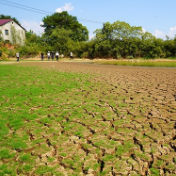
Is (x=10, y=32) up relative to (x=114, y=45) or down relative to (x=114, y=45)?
up

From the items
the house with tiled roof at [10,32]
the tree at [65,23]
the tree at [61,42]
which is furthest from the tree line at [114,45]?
the tree at [65,23]

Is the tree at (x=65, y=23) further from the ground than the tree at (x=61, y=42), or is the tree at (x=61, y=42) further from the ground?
the tree at (x=65, y=23)

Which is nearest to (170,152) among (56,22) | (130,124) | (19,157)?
(130,124)

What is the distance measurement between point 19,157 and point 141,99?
3791 mm

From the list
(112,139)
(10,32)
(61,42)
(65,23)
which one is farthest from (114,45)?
(112,139)

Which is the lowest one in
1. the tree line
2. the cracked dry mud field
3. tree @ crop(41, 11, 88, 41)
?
the cracked dry mud field

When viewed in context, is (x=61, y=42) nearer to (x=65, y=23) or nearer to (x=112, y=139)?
(x=65, y=23)

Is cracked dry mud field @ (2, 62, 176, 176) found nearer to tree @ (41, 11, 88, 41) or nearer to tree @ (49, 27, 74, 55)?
tree @ (49, 27, 74, 55)

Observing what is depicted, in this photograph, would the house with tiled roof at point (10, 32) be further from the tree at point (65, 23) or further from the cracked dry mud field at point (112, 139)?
the cracked dry mud field at point (112, 139)

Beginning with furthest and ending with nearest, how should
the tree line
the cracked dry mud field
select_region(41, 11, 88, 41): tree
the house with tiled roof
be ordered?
select_region(41, 11, 88, 41): tree, the house with tiled roof, the tree line, the cracked dry mud field

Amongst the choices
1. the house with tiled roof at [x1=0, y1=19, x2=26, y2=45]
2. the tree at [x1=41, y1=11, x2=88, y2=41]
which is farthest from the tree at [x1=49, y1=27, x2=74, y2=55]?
the tree at [x1=41, y1=11, x2=88, y2=41]

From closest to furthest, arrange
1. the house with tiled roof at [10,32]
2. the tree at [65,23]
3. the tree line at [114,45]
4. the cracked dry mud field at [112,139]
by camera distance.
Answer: the cracked dry mud field at [112,139] < the tree line at [114,45] < the house with tiled roof at [10,32] < the tree at [65,23]

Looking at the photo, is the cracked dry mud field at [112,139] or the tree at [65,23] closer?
the cracked dry mud field at [112,139]

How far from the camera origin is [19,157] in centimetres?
262
